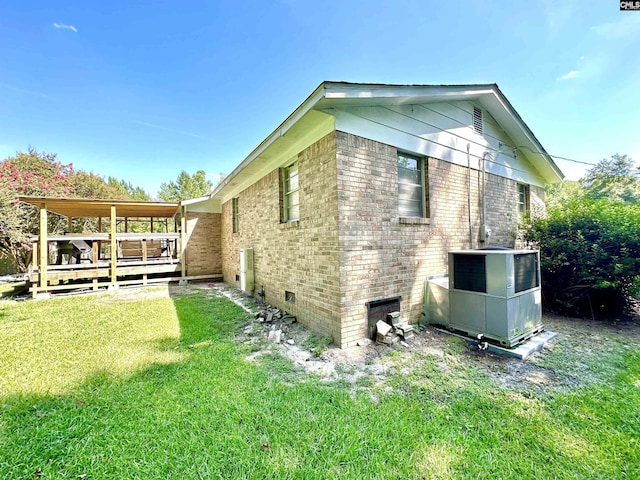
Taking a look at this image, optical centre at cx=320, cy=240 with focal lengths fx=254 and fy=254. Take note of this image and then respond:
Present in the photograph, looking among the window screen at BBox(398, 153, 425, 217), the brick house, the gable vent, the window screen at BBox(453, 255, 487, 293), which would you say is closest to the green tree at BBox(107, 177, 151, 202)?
the brick house

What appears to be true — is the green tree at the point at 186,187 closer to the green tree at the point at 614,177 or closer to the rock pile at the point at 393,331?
the rock pile at the point at 393,331

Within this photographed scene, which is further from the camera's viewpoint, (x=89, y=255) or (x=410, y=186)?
(x=89, y=255)

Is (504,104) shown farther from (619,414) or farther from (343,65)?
(619,414)

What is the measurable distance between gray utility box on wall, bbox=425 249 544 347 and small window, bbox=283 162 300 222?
3276 millimetres

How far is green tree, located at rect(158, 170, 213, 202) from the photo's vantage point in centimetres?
3036

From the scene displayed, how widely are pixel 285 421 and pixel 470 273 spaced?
11.8 ft

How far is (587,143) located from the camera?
11.2 m

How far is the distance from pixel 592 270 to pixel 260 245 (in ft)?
24.9

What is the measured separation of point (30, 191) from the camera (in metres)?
14.4

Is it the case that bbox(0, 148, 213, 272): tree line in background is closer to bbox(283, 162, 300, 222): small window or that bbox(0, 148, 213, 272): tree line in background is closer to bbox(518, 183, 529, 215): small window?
bbox(283, 162, 300, 222): small window

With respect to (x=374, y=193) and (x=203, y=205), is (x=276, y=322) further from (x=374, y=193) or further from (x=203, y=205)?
(x=203, y=205)

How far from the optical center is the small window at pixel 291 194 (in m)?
5.61

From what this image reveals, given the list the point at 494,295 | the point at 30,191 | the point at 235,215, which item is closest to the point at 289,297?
the point at 494,295

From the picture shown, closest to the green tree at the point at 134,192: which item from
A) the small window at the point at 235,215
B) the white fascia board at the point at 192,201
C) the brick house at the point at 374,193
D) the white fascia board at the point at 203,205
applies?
the white fascia board at the point at 203,205
